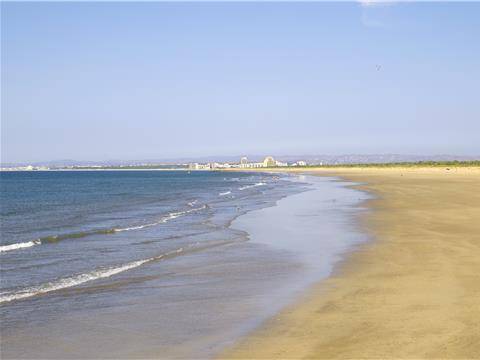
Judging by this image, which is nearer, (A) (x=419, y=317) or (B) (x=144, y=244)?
(A) (x=419, y=317)

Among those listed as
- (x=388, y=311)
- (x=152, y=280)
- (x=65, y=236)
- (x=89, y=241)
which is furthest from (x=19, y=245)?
(x=388, y=311)

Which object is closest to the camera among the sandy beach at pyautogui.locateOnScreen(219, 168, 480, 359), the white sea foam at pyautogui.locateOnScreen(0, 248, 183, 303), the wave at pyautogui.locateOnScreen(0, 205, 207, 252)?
the sandy beach at pyautogui.locateOnScreen(219, 168, 480, 359)

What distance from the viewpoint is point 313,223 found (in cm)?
2667

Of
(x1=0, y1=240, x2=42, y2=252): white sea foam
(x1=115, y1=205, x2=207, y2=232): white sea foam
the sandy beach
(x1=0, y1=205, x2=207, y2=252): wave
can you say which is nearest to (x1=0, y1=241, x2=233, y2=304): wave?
the sandy beach

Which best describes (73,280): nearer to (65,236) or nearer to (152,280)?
(152,280)

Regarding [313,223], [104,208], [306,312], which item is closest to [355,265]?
[306,312]

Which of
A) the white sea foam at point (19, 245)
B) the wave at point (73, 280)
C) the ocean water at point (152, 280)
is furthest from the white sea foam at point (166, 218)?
the wave at point (73, 280)

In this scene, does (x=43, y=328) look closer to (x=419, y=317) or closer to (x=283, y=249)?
(x=419, y=317)

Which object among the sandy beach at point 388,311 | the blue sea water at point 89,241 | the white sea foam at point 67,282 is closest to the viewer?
the sandy beach at point 388,311

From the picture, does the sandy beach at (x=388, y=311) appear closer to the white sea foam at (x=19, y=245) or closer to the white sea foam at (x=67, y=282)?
the white sea foam at (x=67, y=282)

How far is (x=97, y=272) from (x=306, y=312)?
22.4ft

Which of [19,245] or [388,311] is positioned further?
[19,245]

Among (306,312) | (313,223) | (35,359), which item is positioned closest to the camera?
(35,359)

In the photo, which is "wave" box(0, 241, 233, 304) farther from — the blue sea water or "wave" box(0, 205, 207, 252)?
Answer: "wave" box(0, 205, 207, 252)
